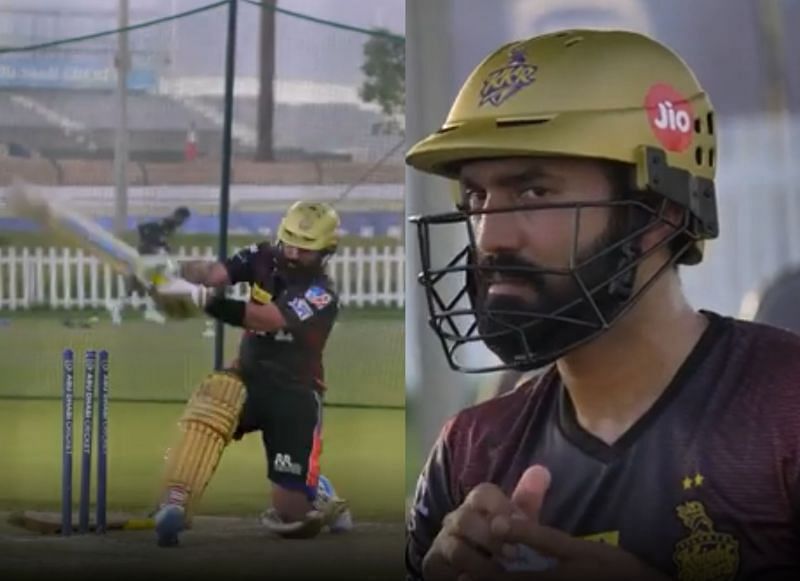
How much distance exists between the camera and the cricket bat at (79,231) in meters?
3.56

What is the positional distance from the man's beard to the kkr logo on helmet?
0.97 ft

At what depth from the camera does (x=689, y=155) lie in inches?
124

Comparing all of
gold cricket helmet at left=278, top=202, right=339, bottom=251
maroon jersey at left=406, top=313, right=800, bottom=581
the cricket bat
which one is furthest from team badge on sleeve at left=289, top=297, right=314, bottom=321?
maroon jersey at left=406, top=313, right=800, bottom=581

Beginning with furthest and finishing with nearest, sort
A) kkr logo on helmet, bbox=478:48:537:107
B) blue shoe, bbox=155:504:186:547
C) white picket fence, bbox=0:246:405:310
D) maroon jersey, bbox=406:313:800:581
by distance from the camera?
blue shoe, bbox=155:504:186:547
white picket fence, bbox=0:246:405:310
kkr logo on helmet, bbox=478:48:537:107
maroon jersey, bbox=406:313:800:581

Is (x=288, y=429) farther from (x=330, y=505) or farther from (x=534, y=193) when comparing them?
(x=534, y=193)

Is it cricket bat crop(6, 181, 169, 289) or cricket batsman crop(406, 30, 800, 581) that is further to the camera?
cricket bat crop(6, 181, 169, 289)

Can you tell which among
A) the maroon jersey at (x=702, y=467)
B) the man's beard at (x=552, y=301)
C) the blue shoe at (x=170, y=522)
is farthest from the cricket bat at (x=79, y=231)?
the maroon jersey at (x=702, y=467)

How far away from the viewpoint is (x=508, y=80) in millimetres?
3207

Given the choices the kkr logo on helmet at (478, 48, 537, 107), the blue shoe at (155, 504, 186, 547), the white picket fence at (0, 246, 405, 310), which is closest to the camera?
the kkr logo on helmet at (478, 48, 537, 107)

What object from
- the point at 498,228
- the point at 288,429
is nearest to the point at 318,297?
the point at 288,429

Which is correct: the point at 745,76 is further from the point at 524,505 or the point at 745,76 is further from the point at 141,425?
the point at 141,425

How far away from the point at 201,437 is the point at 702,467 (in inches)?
41.7

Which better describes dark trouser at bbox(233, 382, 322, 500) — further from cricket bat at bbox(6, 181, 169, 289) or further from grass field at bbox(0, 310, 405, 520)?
cricket bat at bbox(6, 181, 169, 289)

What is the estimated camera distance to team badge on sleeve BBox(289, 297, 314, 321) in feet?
11.6
